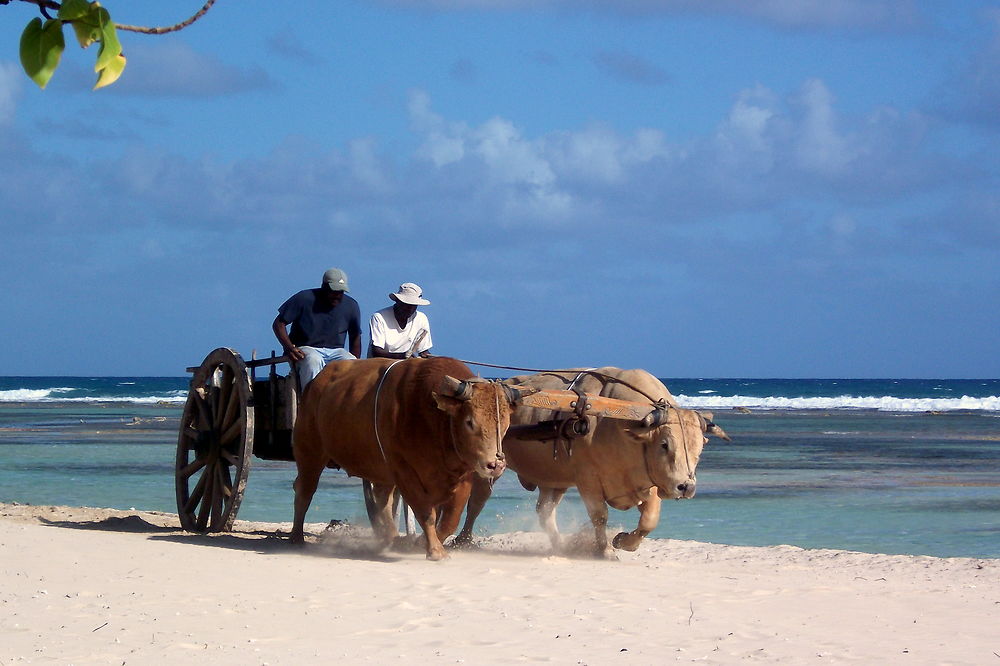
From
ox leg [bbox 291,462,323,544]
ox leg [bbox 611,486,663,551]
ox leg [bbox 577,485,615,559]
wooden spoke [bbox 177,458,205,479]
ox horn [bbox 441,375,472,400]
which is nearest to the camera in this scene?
ox horn [bbox 441,375,472,400]

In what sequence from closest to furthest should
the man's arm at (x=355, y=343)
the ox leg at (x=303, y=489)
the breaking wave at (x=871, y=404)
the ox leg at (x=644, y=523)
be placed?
the ox leg at (x=644, y=523) < the ox leg at (x=303, y=489) < the man's arm at (x=355, y=343) < the breaking wave at (x=871, y=404)

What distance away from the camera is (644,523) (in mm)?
9984

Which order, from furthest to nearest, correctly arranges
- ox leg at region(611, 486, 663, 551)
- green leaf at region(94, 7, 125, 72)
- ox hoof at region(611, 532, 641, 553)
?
ox hoof at region(611, 532, 641, 553) → ox leg at region(611, 486, 663, 551) → green leaf at region(94, 7, 125, 72)

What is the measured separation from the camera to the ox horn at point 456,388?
8.98 meters

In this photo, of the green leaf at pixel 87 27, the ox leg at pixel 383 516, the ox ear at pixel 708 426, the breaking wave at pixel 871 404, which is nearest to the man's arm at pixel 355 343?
the ox leg at pixel 383 516

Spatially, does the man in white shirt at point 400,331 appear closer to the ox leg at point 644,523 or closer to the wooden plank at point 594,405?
the wooden plank at point 594,405

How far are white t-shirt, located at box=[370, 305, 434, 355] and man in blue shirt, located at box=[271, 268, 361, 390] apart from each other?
0.26 metres

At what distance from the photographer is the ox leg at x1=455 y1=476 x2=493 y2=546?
11.1 metres

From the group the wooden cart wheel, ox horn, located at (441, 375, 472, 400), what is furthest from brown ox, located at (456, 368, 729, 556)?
the wooden cart wheel

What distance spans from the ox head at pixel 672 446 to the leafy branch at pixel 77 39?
7.68m

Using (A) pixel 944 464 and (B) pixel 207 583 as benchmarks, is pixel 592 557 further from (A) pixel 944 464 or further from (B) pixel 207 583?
(A) pixel 944 464

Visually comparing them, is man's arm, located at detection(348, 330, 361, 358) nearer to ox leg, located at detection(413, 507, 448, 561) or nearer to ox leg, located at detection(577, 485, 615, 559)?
ox leg, located at detection(413, 507, 448, 561)

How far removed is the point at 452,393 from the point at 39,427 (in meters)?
31.2

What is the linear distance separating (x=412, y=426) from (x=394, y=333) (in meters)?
2.04
